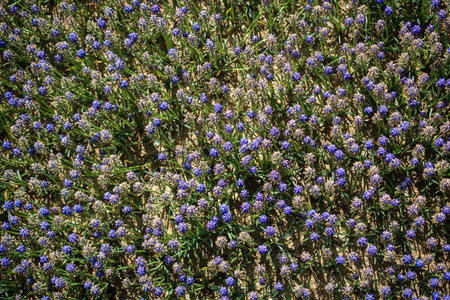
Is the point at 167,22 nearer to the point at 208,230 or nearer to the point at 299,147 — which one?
the point at 299,147

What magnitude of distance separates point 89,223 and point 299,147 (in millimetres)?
4178

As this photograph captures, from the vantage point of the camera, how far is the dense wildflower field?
20.4 ft

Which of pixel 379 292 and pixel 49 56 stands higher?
pixel 49 56

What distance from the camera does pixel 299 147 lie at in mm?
6844

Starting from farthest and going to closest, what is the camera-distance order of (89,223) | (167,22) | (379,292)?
(167,22) → (89,223) → (379,292)

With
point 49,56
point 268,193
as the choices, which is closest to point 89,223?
point 268,193

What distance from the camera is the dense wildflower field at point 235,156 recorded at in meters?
6.22

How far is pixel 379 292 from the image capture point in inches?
239

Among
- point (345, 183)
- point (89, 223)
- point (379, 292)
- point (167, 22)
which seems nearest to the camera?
point (379, 292)

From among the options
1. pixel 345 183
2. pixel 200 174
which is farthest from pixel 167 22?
pixel 345 183

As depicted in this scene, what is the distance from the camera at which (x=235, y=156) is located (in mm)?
6801

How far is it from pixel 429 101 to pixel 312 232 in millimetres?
3231

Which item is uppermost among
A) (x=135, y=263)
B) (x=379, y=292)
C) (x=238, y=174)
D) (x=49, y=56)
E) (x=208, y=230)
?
(x=49, y=56)

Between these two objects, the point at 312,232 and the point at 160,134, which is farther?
the point at 160,134
